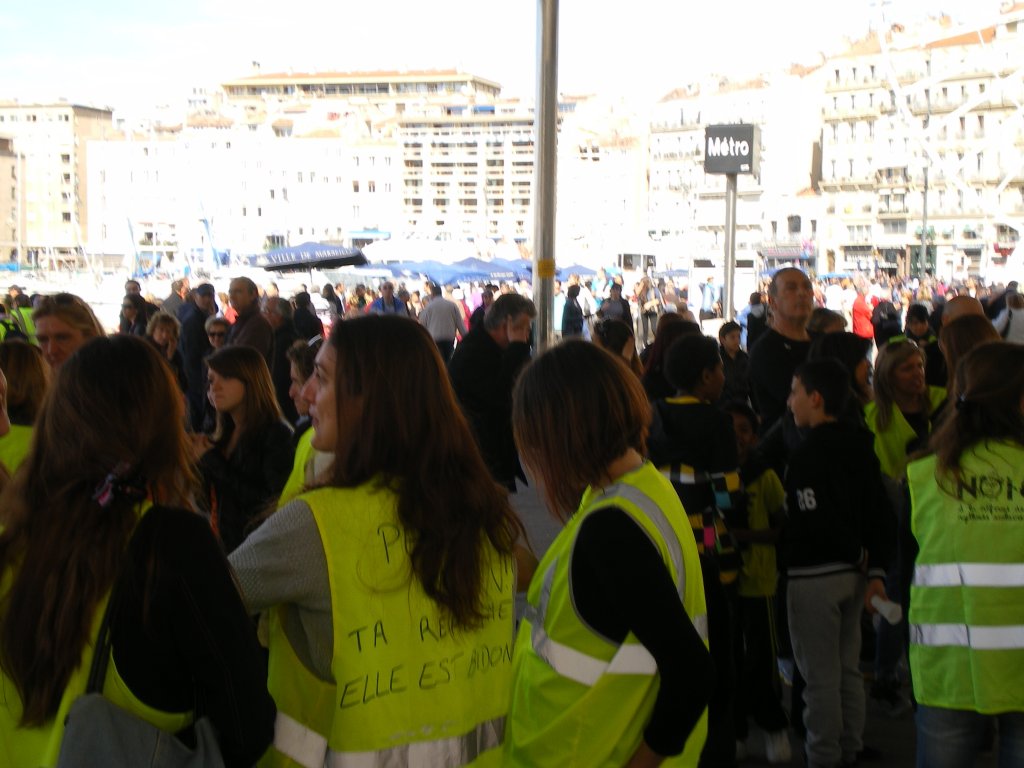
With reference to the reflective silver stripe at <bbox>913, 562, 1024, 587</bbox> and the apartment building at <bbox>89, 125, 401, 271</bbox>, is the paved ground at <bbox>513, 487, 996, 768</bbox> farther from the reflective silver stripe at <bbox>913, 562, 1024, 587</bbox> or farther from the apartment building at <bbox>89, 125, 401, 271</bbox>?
the apartment building at <bbox>89, 125, 401, 271</bbox>

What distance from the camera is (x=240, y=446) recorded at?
15.5ft

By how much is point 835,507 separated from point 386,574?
8.38 ft

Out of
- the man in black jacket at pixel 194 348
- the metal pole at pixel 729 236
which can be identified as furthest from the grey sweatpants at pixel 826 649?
the man in black jacket at pixel 194 348

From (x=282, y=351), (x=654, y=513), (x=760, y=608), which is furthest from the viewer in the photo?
(x=282, y=351)

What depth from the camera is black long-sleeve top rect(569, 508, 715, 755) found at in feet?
7.54

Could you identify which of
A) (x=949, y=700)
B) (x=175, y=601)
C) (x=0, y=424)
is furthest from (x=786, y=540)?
(x=175, y=601)

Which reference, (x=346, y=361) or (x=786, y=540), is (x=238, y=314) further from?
(x=346, y=361)

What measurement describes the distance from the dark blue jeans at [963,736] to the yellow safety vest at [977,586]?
4cm

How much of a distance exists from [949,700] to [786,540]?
4.39ft

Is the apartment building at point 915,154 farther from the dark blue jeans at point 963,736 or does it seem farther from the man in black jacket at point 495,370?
the dark blue jeans at point 963,736

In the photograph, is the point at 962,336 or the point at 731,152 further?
the point at 731,152

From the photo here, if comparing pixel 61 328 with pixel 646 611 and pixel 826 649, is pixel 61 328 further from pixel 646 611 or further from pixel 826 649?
pixel 646 611

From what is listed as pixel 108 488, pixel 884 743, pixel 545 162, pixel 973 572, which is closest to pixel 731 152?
pixel 545 162

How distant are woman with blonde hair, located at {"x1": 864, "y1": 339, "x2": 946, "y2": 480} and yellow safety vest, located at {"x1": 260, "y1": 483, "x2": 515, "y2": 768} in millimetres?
3421
